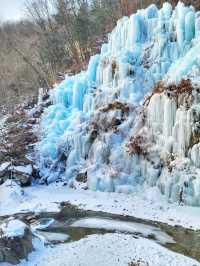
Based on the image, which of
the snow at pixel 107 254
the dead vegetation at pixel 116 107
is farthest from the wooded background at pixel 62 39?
the snow at pixel 107 254

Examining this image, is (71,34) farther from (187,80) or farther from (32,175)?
(187,80)

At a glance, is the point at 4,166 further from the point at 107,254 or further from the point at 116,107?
the point at 107,254

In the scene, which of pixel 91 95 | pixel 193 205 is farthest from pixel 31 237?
pixel 91 95

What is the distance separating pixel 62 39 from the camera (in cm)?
4319

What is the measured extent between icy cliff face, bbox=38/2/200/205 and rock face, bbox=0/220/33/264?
690 cm

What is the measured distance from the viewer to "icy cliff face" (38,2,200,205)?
19.9 meters

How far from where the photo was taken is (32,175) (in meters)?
24.9

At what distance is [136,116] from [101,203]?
→ 4932 millimetres

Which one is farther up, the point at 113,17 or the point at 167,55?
the point at 113,17

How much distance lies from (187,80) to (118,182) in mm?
5652

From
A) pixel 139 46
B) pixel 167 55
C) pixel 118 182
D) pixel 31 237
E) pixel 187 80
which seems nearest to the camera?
pixel 31 237

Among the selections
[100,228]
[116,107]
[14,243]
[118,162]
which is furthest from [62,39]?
[14,243]

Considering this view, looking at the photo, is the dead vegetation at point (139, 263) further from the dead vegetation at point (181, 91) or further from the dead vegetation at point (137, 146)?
the dead vegetation at point (181, 91)

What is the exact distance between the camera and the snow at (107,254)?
14.2m
